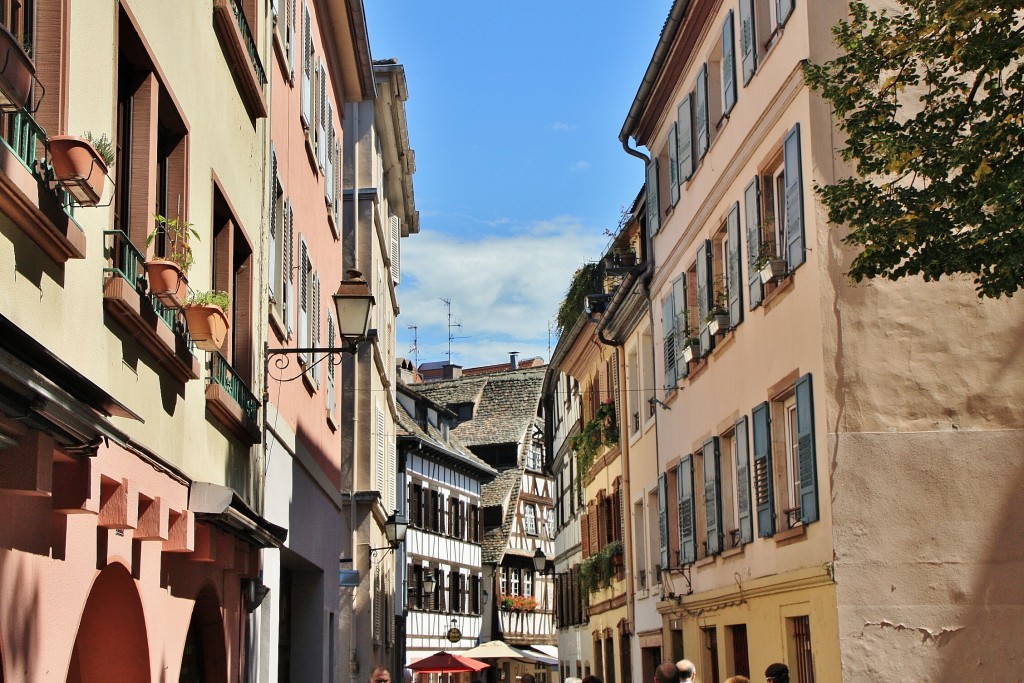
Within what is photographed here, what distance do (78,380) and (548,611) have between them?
202 ft

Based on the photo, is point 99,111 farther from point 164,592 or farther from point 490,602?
point 490,602

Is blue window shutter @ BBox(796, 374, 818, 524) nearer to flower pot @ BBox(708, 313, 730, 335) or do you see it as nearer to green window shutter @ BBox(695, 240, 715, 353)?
flower pot @ BBox(708, 313, 730, 335)

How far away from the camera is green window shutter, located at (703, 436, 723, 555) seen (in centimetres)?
1814

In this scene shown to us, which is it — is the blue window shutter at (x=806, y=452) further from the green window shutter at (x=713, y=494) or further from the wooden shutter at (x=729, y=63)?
the wooden shutter at (x=729, y=63)

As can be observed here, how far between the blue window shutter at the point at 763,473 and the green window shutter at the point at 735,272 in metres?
1.57

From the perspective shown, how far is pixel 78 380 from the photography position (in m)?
4.81

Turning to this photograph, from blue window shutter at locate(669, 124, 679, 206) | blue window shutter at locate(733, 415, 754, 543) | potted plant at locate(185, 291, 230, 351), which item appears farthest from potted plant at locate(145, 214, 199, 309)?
blue window shutter at locate(669, 124, 679, 206)

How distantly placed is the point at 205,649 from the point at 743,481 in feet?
25.9

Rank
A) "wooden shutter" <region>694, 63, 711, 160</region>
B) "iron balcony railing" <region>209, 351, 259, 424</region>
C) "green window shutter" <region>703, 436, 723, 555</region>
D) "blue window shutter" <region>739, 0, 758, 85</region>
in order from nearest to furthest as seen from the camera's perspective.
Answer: "iron balcony railing" <region>209, 351, 259, 424</region> → "blue window shutter" <region>739, 0, 758, 85</region> → "green window shutter" <region>703, 436, 723, 555</region> → "wooden shutter" <region>694, 63, 711, 160</region>

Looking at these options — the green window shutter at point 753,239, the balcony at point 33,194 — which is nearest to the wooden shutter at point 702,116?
the green window shutter at point 753,239

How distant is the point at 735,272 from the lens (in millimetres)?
A: 17172

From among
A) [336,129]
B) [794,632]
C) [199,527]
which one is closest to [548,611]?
[336,129]

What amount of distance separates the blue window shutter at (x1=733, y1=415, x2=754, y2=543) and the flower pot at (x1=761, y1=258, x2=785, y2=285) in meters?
2.03

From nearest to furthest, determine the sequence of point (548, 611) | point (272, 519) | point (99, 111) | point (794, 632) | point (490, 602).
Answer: point (99, 111), point (272, 519), point (794, 632), point (490, 602), point (548, 611)
